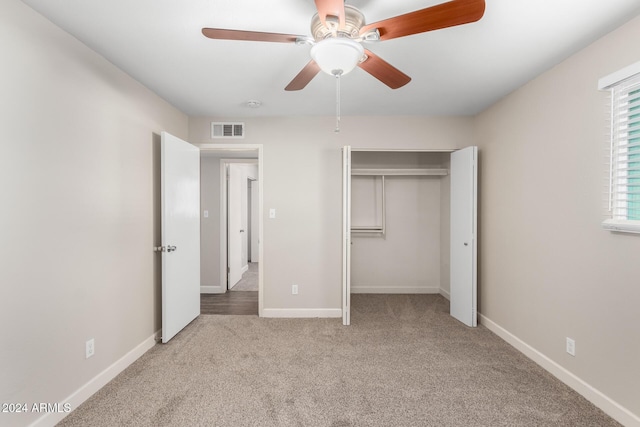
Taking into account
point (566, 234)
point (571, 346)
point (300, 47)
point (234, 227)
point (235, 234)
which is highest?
point (300, 47)

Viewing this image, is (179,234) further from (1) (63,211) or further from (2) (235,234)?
(2) (235,234)

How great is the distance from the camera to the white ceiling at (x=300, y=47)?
1.69 metres

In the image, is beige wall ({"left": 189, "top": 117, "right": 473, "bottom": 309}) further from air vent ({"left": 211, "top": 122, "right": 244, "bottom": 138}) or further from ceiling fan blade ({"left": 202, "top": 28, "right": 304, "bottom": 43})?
ceiling fan blade ({"left": 202, "top": 28, "right": 304, "bottom": 43})

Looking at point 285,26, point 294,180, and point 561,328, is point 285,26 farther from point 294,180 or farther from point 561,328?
point 561,328

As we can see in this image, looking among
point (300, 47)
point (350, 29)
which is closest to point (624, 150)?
point (350, 29)

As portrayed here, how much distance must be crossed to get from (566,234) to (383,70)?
1844mm

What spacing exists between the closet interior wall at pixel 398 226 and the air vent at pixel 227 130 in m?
1.80

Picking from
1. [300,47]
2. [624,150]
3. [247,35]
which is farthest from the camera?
[300,47]

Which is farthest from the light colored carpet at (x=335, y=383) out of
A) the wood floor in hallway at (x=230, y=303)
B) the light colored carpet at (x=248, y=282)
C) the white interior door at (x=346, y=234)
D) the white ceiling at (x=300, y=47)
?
the white ceiling at (x=300, y=47)

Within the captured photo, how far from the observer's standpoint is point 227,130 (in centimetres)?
372

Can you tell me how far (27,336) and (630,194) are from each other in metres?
3.60

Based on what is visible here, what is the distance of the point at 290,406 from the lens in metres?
2.01

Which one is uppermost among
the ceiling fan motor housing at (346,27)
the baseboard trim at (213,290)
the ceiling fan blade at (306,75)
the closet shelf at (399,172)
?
the ceiling fan motor housing at (346,27)

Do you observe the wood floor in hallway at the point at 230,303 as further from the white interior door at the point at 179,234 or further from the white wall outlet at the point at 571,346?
the white wall outlet at the point at 571,346
